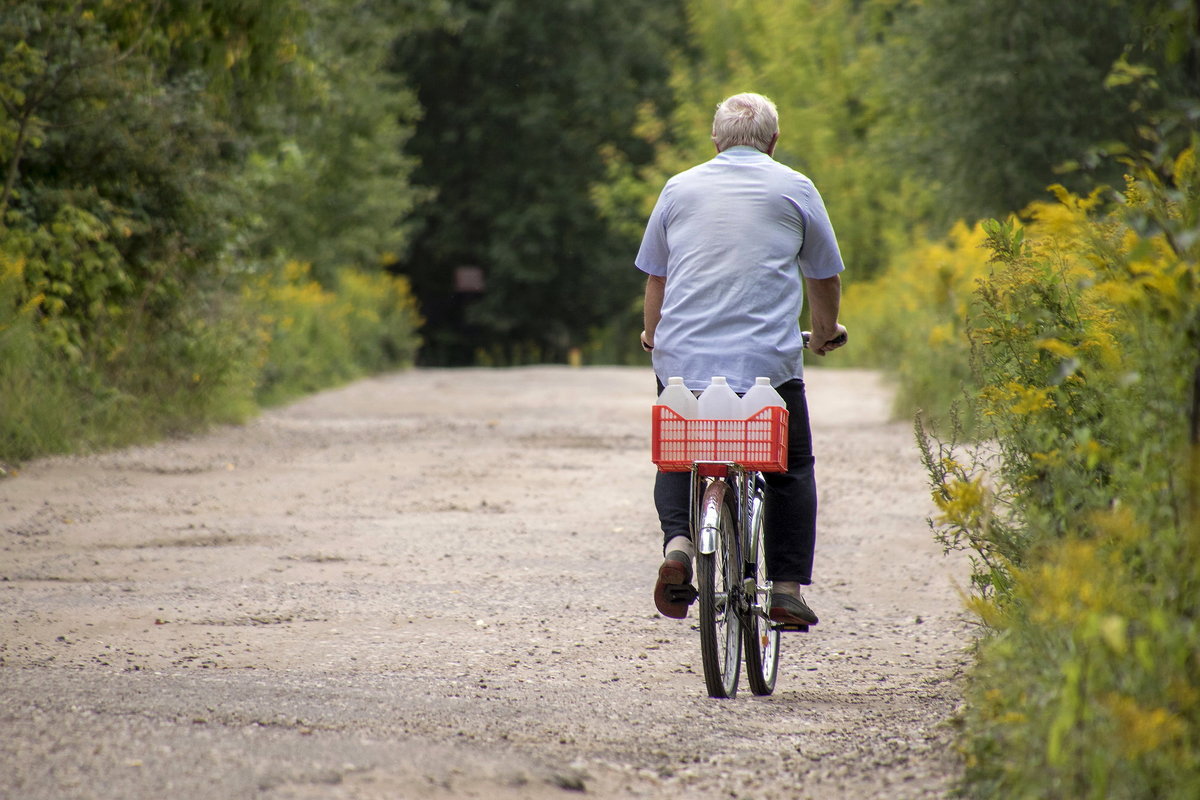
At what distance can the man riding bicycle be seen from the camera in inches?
182

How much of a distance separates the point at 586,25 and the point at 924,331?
2752 centimetres

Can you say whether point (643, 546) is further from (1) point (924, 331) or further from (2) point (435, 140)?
(2) point (435, 140)

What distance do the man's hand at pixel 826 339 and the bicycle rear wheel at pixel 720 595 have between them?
66 centimetres

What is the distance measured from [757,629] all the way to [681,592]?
1.16 ft

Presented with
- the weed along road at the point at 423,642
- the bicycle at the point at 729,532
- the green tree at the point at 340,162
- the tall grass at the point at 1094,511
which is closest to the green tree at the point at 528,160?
the green tree at the point at 340,162

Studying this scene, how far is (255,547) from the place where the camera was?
24.6 ft

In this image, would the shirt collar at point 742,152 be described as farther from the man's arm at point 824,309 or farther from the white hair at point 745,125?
the man's arm at point 824,309

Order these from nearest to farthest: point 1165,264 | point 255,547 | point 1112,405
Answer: point 1165,264 → point 1112,405 → point 255,547

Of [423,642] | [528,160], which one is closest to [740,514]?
[423,642]

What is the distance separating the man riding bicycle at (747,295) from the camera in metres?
4.63

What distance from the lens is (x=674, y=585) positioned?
14.9 feet

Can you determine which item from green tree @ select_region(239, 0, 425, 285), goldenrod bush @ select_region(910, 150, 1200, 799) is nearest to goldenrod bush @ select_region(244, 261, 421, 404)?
green tree @ select_region(239, 0, 425, 285)

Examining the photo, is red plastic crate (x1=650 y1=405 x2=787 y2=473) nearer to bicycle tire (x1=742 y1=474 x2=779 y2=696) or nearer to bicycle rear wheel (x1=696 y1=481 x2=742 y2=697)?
bicycle rear wheel (x1=696 y1=481 x2=742 y2=697)

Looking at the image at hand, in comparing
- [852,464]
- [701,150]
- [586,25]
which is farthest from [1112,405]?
[586,25]
